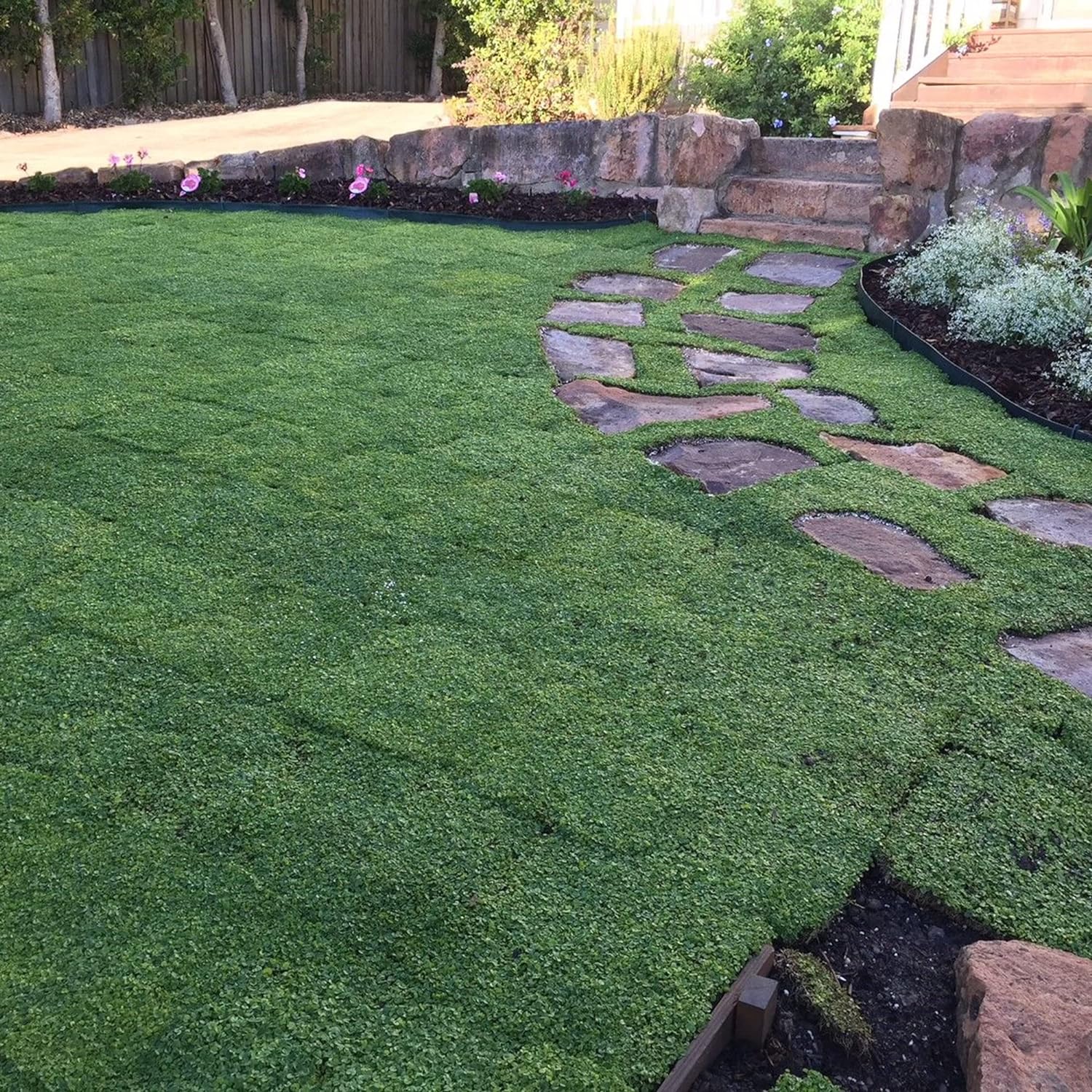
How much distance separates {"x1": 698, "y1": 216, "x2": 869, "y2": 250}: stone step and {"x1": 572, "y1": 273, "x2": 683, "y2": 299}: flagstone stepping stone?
117 cm

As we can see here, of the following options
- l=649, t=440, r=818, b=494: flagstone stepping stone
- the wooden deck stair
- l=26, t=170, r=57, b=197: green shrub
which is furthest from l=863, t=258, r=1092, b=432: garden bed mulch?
l=26, t=170, r=57, b=197: green shrub

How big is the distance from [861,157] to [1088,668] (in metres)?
5.40

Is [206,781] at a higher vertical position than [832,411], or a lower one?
lower

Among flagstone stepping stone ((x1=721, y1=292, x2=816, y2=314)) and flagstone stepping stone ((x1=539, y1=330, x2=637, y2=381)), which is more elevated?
flagstone stepping stone ((x1=721, y1=292, x2=816, y2=314))

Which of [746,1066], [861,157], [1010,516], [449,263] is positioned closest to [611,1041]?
[746,1066]

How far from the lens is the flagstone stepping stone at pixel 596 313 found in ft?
16.1

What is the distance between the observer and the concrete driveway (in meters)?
9.04

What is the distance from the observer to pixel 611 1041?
1.46 m

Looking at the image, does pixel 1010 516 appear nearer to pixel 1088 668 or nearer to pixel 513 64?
pixel 1088 668

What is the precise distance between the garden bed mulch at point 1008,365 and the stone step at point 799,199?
1.51 m

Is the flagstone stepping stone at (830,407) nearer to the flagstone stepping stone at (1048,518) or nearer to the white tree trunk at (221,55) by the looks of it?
the flagstone stepping stone at (1048,518)

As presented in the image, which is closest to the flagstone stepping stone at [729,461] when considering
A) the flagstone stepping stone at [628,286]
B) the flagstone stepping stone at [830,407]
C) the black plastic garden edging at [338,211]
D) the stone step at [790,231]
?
the flagstone stepping stone at [830,407]

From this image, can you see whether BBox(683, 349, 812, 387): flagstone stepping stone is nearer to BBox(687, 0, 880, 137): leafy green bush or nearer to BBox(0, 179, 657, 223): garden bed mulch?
BBox(0, 179, 657, 223): garden bed mulch

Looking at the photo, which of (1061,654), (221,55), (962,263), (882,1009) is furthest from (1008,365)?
(221,55)
